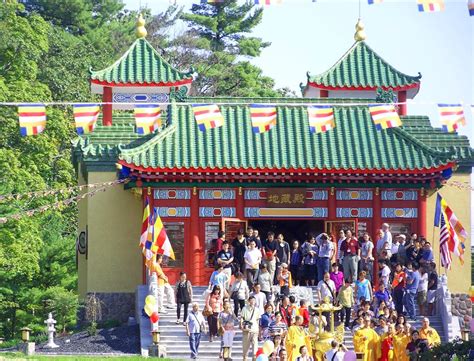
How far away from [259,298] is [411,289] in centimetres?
457

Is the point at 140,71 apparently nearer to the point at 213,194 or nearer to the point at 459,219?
the point at 213,194

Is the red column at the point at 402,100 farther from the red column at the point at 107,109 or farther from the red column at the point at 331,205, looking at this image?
the red column at the point at 107,109

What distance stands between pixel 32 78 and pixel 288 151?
15.4 metres

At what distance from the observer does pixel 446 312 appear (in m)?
42.3

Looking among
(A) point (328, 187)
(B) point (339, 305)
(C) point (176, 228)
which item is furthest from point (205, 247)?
(B) point (339, 305)

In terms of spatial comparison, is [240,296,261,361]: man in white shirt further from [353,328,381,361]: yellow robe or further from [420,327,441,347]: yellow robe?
[420,327,441,347]: yellow robe

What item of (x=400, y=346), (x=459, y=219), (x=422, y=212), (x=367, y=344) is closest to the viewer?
(x=400, y=346)

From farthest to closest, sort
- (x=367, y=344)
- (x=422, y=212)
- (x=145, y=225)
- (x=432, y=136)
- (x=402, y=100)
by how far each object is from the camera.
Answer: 1. (x=402, y=100)
2. (x=432, y=136)
3. (x=422, y=212)
4. (x=145, y=225)
5. (x=367, y=344)

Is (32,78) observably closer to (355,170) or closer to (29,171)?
(29,171)

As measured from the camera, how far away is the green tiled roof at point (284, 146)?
153ft

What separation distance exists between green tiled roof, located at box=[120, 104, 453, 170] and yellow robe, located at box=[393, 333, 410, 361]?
29.9 feet

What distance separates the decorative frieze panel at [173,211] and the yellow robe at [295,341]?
973 centimetres

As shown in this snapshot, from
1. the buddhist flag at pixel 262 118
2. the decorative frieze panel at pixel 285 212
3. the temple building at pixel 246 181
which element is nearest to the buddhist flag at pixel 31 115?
the temple building at pixel 246 181

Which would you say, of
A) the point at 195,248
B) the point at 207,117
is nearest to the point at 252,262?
the point at 207,117
